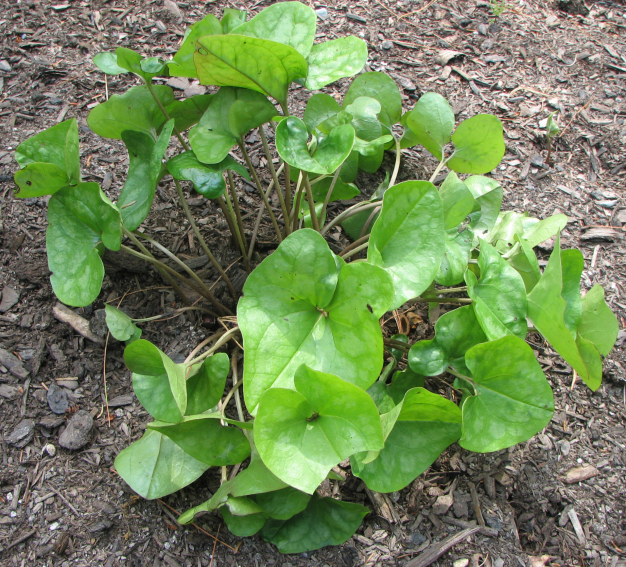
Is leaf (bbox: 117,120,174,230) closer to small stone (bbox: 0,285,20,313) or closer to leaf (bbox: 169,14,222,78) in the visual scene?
leaf (bbox: 169,14,222,78)

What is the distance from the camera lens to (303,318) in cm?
126

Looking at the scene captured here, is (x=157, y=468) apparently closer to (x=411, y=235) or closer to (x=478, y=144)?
(x=411, y=235)

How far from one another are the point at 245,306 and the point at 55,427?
0.77 meters

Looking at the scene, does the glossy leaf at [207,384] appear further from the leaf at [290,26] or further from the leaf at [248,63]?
the leaf at [290,26]

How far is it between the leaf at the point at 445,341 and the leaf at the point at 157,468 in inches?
25.1

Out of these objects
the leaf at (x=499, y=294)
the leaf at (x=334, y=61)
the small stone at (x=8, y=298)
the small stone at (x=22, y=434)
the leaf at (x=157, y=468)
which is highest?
the leaf at (x=334, y=61)

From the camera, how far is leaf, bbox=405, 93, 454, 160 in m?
1.67

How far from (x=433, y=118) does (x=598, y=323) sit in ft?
2.67

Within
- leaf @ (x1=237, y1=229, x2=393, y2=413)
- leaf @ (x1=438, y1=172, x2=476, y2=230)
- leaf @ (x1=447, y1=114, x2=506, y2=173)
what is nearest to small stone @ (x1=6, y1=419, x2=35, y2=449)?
leaf @ (x1=237, y1=229, x2=393, y2=413)

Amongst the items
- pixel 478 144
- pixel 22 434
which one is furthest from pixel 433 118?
pixel 22 434

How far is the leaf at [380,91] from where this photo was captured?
1789mm

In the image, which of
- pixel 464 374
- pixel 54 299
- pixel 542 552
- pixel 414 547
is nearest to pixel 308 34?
pixel 464 374

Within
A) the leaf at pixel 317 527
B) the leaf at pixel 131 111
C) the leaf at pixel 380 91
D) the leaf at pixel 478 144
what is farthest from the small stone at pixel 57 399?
the leaf at pixel 478 144

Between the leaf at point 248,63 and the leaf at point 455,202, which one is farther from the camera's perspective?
the leaf at point 455,202
